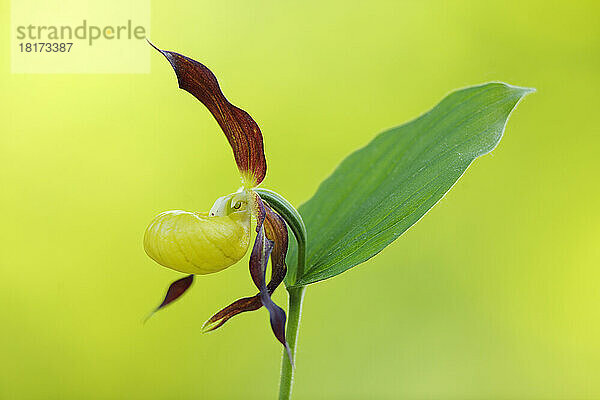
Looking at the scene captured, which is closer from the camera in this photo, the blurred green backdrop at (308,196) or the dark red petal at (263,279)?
the dark red petal at (263,279)

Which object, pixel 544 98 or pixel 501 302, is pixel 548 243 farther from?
pixel 544 98

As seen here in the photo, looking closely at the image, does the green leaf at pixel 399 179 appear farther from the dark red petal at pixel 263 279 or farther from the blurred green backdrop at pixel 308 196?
the blurred green backdrop at pixel 308 196

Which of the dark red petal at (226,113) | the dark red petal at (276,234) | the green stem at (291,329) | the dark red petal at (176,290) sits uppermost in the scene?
the dark red petal at (226,113)

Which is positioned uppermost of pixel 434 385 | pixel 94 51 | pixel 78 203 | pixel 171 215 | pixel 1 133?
pixel 94 51

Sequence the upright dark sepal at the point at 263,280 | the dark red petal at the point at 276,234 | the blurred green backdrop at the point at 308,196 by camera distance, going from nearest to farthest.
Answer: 1. the upright dark sepal at the point at 263,280
2. the dark red petal at the point at 276,234
3. the blurred green backdrop at the point at 308,196

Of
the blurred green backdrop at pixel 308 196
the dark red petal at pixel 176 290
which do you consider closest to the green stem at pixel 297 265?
the dark red petal at pixel 176 290

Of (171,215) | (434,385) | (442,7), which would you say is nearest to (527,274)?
(434,385)

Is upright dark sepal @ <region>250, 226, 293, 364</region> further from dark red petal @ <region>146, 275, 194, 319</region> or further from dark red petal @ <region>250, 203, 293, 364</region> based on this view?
dark red petal @ <region>146, 275, 194, 319</region>
